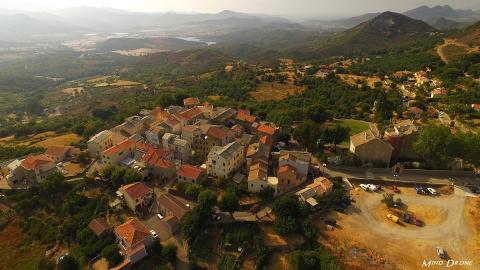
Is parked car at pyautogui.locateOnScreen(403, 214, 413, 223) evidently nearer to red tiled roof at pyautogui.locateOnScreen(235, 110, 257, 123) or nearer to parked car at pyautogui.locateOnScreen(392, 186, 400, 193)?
parked car at pyautogui.locateOnScreen(392, 186, 400, 193)

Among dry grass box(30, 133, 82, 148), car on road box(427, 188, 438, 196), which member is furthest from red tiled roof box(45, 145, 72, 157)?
car on road box(427, 188, 438, 196)

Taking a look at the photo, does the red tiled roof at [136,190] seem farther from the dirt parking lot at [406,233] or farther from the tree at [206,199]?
the dirt parking lot at [406,233]

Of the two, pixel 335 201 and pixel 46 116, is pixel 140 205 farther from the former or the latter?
pixel 46 116

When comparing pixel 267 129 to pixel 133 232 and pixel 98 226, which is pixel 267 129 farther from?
pixel 98 226

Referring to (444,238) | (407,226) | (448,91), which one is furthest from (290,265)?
(448,91)

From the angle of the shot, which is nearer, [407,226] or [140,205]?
[407,226]
